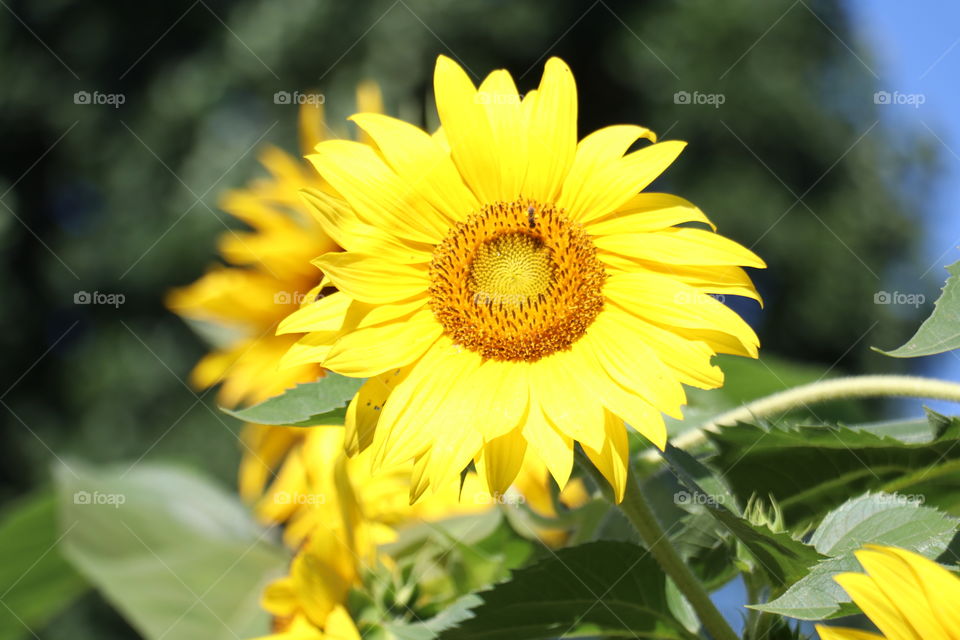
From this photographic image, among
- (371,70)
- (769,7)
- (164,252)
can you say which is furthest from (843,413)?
(769,7)

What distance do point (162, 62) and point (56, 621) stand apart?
2921mm

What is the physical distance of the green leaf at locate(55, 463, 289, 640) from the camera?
0.70m

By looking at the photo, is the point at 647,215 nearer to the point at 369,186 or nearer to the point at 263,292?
the point at 369,186

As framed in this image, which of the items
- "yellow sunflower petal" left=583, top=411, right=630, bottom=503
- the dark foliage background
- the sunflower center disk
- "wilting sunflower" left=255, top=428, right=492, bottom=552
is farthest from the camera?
the dark foliage background

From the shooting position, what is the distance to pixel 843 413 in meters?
0.80

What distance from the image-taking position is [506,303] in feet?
1.97

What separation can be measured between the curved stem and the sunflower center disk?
0.09 metres

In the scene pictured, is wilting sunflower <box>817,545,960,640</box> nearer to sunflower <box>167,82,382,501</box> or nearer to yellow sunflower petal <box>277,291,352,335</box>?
yellow sunflower petal <box>277,291,352,335</box>

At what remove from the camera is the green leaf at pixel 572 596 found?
47cm

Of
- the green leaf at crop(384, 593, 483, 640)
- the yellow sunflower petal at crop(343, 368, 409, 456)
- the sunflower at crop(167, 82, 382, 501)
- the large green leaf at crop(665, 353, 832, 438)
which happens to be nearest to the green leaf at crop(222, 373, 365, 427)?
the yellow sunflower petal at crop(343, 368, 409, 456)

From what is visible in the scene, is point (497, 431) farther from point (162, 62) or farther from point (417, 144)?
point (162, 62)

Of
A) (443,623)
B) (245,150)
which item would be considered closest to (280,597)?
(443,623)

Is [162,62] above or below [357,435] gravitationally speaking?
above

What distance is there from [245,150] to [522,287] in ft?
13.3
